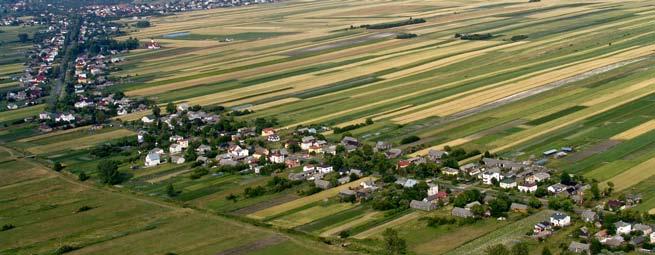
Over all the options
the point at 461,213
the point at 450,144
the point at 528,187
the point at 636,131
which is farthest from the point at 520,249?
the point at 636,131

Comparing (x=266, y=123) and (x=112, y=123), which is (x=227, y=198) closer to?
(x=266, y=123)

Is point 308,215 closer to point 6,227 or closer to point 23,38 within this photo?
point 6,227

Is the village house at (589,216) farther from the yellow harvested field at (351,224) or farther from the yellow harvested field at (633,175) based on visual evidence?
the yellow harvested field at (351,224)

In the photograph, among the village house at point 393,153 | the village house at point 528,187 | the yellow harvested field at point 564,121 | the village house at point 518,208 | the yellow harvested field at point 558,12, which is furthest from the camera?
the yellow harvested field at point 558,12

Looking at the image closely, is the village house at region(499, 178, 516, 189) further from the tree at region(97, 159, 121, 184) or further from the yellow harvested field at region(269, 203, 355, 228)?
the tree at region(97, 159, 121, 184)

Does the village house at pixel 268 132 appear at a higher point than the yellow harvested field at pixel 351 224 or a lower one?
lower

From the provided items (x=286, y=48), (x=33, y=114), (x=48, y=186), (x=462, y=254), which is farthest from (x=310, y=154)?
(x=286, y=48)

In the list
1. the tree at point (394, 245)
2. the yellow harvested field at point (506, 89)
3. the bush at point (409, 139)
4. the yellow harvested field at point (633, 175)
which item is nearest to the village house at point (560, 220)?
the yellow harvested field at point (633, 175)
